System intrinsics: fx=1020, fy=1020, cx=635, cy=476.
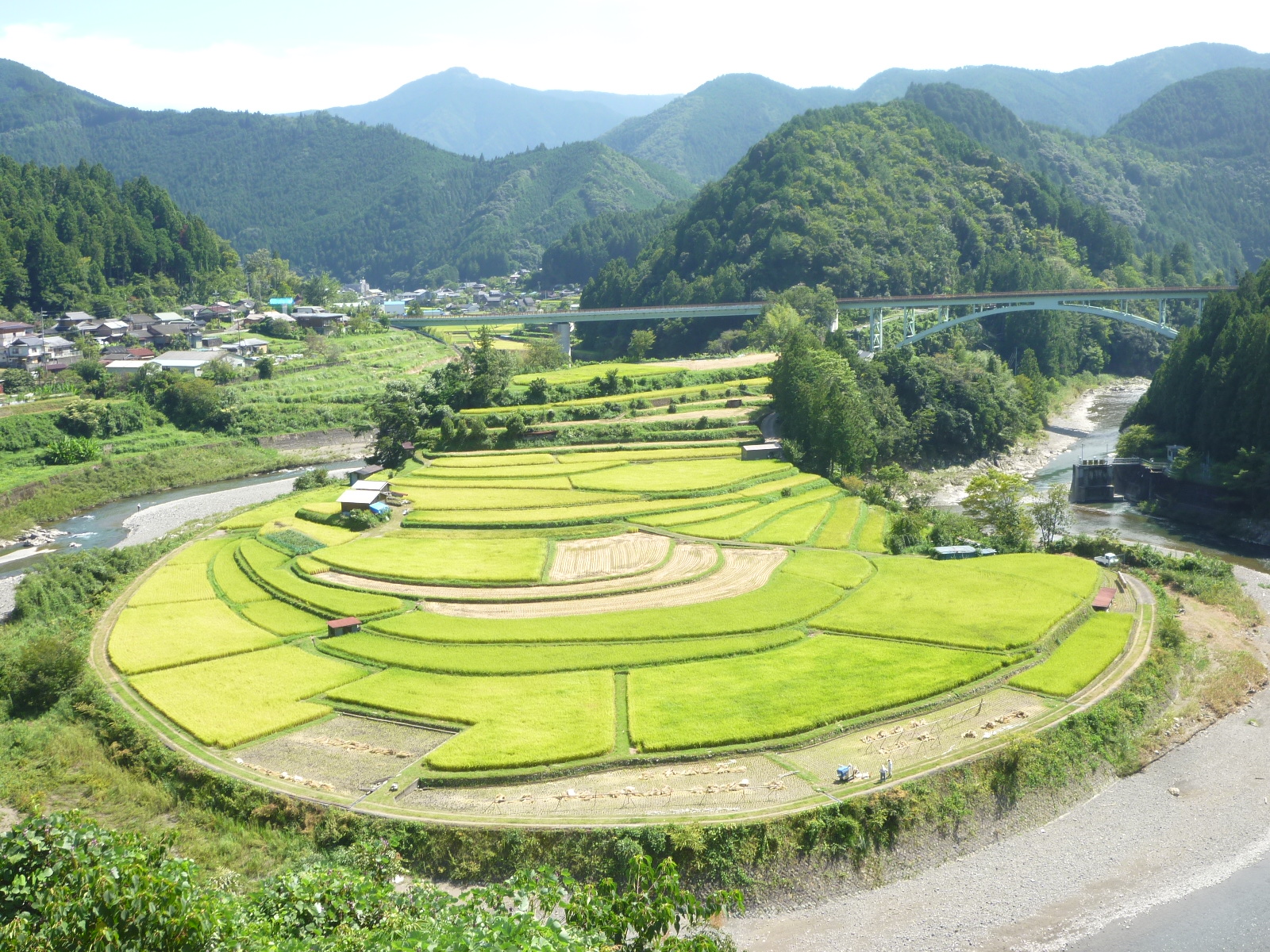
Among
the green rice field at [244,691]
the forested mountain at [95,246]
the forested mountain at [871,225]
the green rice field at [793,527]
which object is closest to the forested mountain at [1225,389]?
the green rice field at [793,527]

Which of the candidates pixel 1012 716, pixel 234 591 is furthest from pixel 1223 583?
pixel 234 591

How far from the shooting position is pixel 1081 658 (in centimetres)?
3878

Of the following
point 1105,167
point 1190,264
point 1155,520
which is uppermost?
point 1105,167

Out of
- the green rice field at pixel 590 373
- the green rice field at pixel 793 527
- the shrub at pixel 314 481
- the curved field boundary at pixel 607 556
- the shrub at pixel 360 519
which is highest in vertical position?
the green rice field at pixel 590 373

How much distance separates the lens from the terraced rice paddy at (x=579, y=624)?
112 ft

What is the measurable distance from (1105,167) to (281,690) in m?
205

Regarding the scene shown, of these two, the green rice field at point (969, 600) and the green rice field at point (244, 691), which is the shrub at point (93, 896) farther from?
the green rice field at point (969, 600)

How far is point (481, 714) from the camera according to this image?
34.2 metres

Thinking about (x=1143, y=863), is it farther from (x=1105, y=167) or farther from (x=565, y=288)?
(x=1105, y=167)

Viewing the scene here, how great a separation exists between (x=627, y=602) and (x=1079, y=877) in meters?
21.4

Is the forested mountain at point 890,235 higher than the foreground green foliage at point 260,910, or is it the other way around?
the forested mountain at point 890,235

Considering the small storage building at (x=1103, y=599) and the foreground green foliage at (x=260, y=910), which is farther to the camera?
the small storage building at (x=1103, y=599)

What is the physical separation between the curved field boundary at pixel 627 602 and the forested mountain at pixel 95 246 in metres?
94.7

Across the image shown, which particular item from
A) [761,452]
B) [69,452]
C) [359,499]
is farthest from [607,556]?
[69,452]
